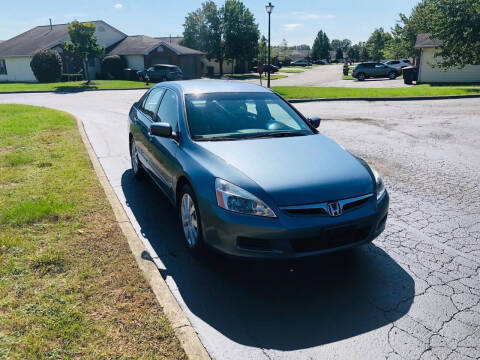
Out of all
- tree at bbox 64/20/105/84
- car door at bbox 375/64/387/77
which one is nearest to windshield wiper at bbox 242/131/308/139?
tree at bbox 64/20/105/84

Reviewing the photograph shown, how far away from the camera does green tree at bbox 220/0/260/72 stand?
52.6 metres

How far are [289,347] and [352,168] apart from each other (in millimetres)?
1772

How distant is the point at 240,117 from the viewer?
473 centimetres

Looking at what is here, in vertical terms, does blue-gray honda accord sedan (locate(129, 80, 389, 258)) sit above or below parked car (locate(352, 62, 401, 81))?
below

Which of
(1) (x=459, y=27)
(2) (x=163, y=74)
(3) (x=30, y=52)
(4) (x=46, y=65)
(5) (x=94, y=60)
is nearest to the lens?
(1) (x=459, y=27)

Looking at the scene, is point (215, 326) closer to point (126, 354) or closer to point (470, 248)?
point (126, 354)

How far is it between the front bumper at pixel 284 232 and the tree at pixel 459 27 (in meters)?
25.2

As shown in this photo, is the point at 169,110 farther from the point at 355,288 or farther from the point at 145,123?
the point at 355,288

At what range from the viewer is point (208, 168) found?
365 cm

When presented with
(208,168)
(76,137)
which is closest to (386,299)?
(208,168)

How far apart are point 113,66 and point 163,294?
41298 millimetres

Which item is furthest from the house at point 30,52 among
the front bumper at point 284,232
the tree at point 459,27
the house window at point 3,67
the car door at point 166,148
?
the front bumper at point 284,232

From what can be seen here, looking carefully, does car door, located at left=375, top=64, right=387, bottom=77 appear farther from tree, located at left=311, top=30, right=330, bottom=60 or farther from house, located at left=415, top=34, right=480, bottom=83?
tree, located at left=311, top=30, right=330, bottom=60

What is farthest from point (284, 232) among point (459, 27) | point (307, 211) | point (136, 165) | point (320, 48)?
point (320, 48)
